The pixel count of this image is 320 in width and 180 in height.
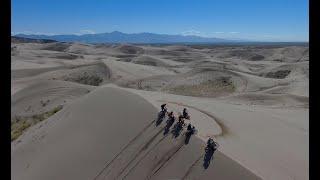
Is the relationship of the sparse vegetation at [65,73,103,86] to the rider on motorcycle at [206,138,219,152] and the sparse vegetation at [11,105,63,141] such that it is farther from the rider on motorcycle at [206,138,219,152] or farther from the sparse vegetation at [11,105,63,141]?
the rider on motorcycle at [206,138,219,152]

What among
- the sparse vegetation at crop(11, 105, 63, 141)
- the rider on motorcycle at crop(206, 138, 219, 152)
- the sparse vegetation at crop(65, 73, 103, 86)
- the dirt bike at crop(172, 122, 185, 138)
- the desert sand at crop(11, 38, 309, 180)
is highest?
the sparse vegetation at crop(65, 73, 103, 86)

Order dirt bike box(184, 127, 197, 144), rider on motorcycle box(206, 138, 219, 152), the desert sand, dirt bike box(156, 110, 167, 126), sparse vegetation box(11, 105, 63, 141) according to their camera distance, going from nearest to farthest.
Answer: the desert sand < rider on motorcycle box(206, 138, 219, 152) < dirt bike box(184, 127, 197, 144) < dirt bike box(156, 110, 167, 126) < sparse vegetation box(11, 105, 63, 141)

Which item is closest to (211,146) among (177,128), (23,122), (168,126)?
(177,128)

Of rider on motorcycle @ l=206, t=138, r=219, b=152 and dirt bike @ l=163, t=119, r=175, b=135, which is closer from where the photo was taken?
rider on motorcycle @ l=206, t=138, r=219, b=152

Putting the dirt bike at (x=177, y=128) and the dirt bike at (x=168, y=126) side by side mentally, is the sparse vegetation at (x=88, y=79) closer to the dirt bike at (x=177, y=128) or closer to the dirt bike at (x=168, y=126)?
the dirt bike at (x=168, y=126)

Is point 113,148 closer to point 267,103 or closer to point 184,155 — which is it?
point 184,155

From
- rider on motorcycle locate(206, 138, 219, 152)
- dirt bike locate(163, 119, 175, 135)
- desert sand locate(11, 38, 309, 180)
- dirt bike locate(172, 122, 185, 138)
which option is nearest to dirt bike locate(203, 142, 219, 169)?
rider on motorcycle locate(206, 138, 219, 152)

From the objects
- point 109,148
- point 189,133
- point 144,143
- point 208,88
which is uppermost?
point 208,88

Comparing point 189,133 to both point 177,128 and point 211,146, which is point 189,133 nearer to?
point 177,128

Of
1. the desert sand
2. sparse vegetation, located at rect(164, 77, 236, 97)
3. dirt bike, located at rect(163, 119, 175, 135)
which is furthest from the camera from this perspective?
sparse vegetation, located at rect(164, 77, 236, 97)

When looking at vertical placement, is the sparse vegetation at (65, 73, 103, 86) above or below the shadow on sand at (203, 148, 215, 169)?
above

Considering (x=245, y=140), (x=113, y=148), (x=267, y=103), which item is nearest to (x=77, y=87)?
(x=267, y=103)
